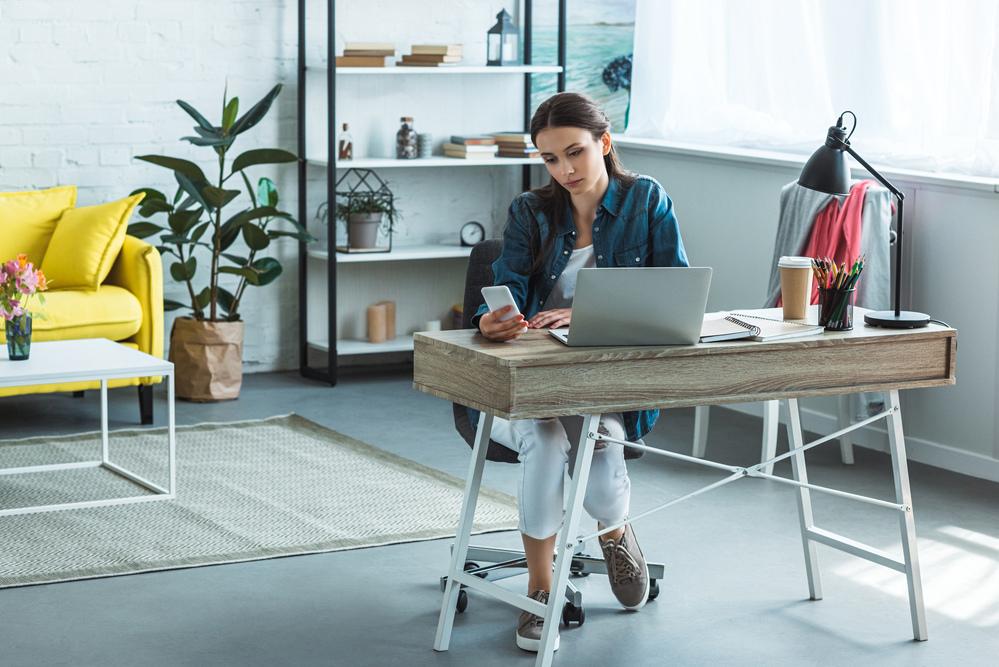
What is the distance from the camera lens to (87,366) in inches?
161

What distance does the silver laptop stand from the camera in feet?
8.39

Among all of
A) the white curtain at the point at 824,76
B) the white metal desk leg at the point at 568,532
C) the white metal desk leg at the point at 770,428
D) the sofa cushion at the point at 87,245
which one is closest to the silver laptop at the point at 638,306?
the white metal desk leg at the point at 568,532

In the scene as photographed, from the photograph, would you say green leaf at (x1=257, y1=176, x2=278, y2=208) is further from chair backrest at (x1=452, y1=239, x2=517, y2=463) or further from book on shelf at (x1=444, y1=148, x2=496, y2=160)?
chair backrest at (x1=452, y1=239, x2=517, y2=463)

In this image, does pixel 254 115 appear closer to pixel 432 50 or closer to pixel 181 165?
pixel 181 165

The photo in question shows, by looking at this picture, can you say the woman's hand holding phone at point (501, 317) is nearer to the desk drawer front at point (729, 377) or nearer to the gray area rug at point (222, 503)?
the desk drawer front at point (729, 377)

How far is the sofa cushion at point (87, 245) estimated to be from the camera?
17.0 feet

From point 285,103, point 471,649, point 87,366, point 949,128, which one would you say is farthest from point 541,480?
point 285,103

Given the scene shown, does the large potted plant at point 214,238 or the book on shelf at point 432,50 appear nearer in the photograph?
the large potted plant at point 214,238

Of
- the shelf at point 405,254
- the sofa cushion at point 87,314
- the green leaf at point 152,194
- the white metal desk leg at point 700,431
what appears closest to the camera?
the white metal desk leg at point 700,431

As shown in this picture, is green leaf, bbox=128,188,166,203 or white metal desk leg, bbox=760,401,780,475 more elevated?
green leaf, bbox=128,188,166,203

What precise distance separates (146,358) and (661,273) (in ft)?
7.02

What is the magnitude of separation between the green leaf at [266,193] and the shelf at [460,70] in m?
0.54

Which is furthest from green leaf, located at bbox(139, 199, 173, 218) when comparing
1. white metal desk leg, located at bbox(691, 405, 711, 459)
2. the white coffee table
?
white metal desk leg, located at bbox(691, 405, 711, 459)

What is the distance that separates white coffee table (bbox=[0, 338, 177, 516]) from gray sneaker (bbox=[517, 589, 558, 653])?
1462mm
